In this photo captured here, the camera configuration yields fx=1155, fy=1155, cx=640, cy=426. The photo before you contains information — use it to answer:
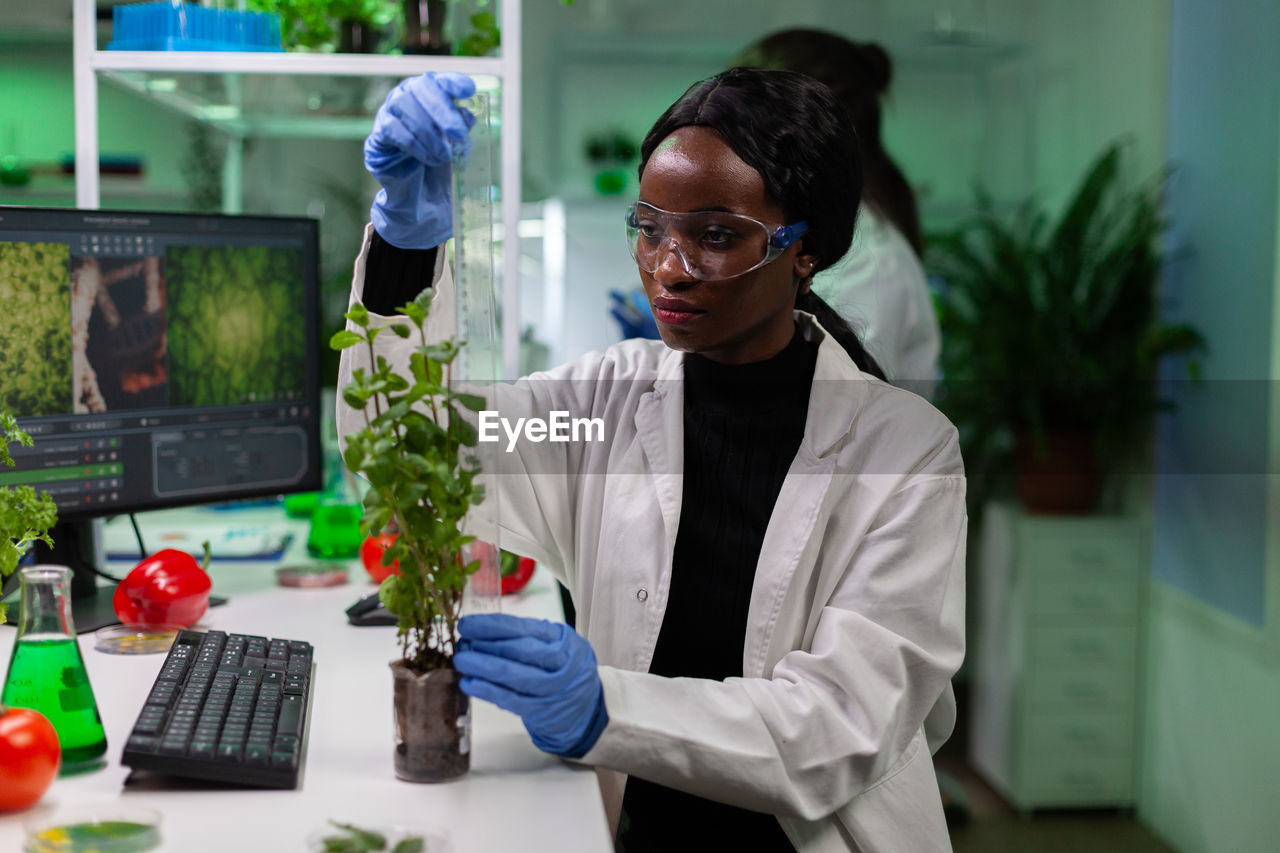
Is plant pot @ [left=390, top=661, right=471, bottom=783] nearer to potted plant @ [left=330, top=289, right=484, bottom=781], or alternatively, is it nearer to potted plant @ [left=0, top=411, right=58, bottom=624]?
potted plant @ [left=330, top=289, right=484, bottom=781]

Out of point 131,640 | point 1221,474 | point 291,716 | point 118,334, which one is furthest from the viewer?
point 1221,474

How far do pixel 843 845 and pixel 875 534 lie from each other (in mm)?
289

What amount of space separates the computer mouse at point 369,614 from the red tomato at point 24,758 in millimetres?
548

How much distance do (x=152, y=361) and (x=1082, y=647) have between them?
2.25m

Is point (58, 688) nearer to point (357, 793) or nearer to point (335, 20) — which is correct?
point (357, 793)

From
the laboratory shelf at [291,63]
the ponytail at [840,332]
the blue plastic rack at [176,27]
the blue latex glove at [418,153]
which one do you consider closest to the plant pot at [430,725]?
the blue latex glove at [418,153]

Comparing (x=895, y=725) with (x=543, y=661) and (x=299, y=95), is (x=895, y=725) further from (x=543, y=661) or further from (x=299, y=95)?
(x=299, y=95)

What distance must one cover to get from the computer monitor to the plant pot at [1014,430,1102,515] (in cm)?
190

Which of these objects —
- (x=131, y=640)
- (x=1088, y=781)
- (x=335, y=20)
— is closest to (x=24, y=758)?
(x=131, y=640)

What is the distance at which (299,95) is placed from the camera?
6.30ft

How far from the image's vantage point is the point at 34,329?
4.47 feet

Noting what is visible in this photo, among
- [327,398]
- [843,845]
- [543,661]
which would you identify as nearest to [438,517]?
[543,661]

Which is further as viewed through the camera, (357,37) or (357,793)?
(357,37)

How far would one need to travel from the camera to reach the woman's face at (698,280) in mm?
1057
